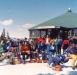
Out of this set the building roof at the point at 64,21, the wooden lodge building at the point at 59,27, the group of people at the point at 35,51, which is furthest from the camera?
the building roof at the point at 64,21

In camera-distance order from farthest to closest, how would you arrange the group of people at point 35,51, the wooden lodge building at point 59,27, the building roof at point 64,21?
the building roof at point 64,21, the wooden lodge building at point 59,27, the group of people at point 35,51

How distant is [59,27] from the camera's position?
26.6 m

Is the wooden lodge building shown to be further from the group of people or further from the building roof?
the group of people

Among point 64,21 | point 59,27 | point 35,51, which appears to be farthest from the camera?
point 64,21

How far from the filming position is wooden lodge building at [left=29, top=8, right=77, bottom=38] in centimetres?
2641

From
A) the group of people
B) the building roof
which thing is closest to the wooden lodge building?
the building roof

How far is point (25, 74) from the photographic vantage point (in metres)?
14.1

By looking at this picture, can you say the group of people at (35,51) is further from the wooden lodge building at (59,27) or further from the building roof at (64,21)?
the building roof at (64,21)

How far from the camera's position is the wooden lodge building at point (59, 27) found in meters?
26.4

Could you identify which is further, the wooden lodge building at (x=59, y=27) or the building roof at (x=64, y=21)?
the building roof at (x=64, y=21)

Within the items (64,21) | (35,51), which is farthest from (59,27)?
(35,51)

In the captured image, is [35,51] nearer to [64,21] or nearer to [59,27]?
[59,27]

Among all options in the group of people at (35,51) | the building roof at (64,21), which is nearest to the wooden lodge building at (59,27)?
the building roof at (64,21)

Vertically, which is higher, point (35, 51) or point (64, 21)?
point (64, 21)
